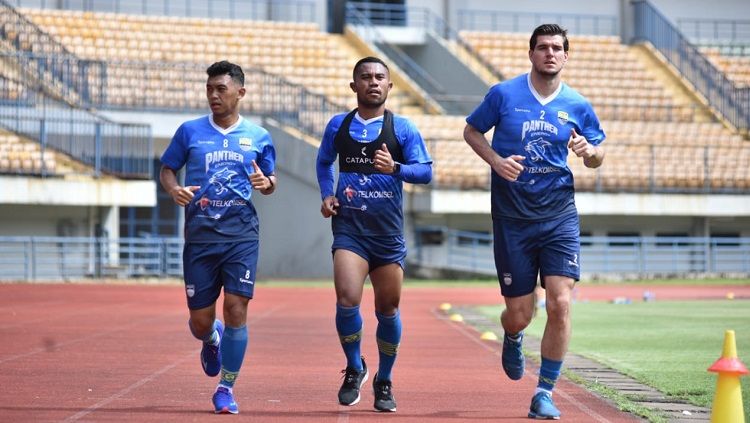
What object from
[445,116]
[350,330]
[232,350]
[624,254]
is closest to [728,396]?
[350,330]

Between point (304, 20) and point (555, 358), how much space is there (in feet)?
116

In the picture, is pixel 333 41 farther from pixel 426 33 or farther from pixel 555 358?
pixel 555 358

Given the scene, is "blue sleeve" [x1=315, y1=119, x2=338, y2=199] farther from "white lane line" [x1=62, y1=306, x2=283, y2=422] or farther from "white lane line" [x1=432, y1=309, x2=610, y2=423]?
"white lane line" [x1=432, y1=309, x2=610, y2=423]

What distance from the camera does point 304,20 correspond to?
43.4 meters

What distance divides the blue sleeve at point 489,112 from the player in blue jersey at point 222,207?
141 cm

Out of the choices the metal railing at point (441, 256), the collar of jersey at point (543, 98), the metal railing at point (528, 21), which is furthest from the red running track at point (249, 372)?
the metal railing at point (528, 21)

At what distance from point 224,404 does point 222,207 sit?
4.22 feet

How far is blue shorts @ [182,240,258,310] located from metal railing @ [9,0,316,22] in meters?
33.0

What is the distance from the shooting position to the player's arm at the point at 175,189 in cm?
883

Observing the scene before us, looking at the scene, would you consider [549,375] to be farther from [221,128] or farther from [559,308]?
[221,128]

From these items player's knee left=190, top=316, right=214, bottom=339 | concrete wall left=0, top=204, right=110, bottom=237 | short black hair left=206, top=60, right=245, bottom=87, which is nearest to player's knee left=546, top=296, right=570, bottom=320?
player's knee left=190, top=316, right=214, bottom=339

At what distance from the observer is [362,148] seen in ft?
30.5

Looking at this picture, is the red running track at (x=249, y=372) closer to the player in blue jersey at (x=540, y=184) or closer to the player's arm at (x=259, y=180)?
the player in blue jersey at (x=540, y=184)

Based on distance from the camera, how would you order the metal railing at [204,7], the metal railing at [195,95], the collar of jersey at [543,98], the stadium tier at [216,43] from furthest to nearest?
the metal railing at [204,7], the stadium tier at [216,43], the metal railing at [195,95], the collar of jersey at [543,98]
